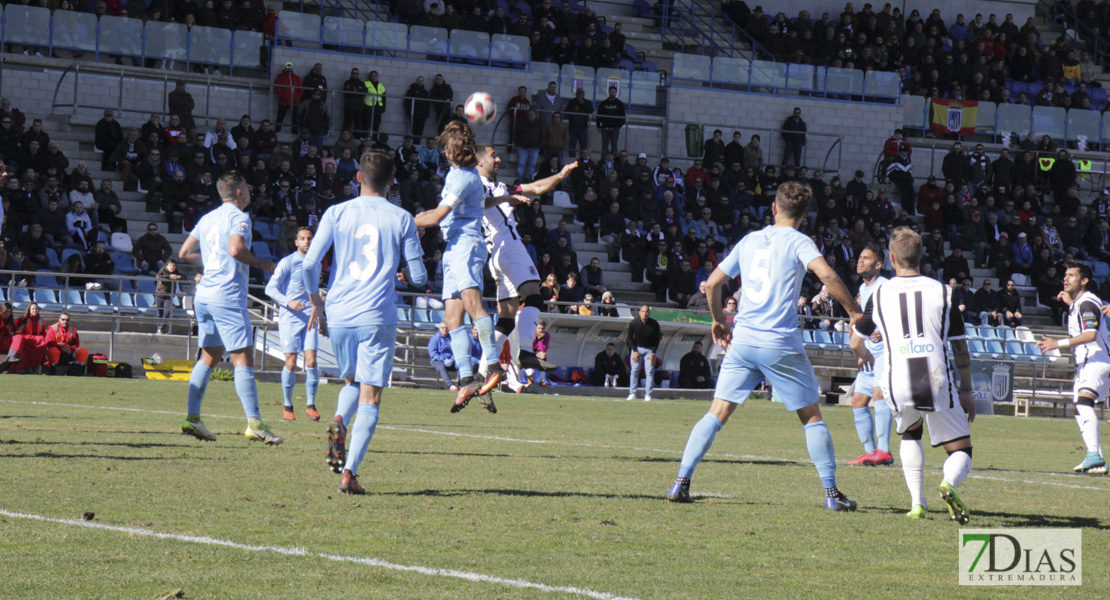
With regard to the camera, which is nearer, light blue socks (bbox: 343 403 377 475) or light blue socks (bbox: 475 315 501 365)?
light blue socks (bbox: 343 403 377 475)

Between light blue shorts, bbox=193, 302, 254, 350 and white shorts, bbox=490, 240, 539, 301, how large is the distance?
2.20 meters

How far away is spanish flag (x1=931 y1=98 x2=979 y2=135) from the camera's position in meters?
40.1

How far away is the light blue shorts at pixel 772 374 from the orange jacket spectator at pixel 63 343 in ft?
58.6

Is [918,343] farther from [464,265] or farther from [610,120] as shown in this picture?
[610,120]

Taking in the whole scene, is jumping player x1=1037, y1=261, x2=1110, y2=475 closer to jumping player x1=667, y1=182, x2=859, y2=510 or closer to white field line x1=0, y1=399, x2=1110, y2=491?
white field line x1=0, y1=399, x2=1110, y2=491

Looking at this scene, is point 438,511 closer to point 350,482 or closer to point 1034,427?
point 350,482

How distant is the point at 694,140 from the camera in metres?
36.9

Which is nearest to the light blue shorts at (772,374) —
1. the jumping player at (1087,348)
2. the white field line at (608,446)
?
the white field line at (608,446)

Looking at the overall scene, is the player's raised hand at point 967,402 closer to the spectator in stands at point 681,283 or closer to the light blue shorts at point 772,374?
the light blue shorts at point 772,374

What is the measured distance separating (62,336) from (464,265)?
15.2 metres

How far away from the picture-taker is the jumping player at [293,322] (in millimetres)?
14000

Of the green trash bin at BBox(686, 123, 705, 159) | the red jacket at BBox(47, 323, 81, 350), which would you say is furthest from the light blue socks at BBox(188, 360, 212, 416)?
the green trash bin at BBox(686, 123, 705, 159)

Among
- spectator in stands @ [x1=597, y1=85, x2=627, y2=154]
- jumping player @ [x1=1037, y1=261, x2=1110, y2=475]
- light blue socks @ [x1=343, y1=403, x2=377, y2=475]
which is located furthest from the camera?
spectator in stands @ [x1=597, y1=85, x2=627, y2=154]

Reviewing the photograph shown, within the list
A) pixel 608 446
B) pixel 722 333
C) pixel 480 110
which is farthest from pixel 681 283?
pixel 722 333
